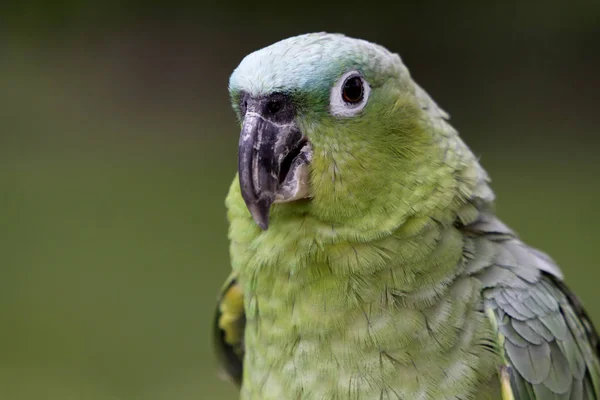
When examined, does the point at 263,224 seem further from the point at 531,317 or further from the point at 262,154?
the point at 531,317

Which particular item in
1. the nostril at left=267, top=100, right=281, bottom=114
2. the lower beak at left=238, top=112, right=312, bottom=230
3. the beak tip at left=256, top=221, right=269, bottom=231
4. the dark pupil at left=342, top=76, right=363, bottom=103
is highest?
the dark pupil at left=342, top=76, right=363, bottom=103

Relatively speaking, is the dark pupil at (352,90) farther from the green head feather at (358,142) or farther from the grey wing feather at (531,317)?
the grey wing feather at (531,317)

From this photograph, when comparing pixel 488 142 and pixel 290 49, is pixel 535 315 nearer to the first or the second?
pixel 290 49

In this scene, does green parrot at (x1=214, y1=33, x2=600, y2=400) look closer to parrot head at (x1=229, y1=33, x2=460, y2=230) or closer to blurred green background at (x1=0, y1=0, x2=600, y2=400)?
parrot head at (x1=229, y1=33, x2=460, y2=230)

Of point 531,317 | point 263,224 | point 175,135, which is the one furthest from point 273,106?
point 175,135

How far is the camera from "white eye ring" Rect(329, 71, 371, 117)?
3.71ft

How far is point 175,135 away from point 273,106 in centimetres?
383

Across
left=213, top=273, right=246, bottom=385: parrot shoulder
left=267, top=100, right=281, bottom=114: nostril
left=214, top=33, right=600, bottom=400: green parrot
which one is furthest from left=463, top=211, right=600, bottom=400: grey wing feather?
left=213, top=273, right=246, bottom=385: parrot shoulder

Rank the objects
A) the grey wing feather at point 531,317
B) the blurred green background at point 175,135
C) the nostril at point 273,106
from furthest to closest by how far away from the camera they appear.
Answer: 1. the blurred green background at point 175,135
2. the grey wing feather at point 531,317
3. the nostril at point 273,106

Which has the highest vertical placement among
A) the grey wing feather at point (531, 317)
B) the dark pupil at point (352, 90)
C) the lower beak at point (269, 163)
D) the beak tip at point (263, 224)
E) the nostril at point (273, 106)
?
the dark pupil at point (352, 90)

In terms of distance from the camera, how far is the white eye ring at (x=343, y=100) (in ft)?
3.71

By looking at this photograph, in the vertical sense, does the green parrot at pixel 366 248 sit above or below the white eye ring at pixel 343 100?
below

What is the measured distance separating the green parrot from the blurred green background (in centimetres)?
222

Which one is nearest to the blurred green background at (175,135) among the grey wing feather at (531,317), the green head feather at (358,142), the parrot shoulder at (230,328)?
the parrot shoulder at (230,328)
